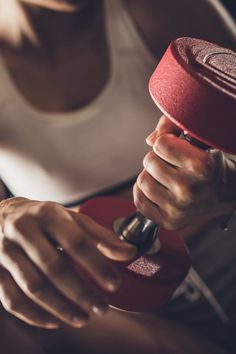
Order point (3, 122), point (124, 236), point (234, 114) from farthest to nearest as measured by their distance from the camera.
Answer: point (3, 122)
point (124, 236)
point (234, 114)

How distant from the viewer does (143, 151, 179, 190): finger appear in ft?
1.85

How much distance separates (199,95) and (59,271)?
10.5 inches

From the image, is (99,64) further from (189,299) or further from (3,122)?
(189,299)

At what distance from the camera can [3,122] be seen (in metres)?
0.98

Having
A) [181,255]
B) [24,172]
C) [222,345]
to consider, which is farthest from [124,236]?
[222,345]

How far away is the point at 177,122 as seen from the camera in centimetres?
49

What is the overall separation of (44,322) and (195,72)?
366mm

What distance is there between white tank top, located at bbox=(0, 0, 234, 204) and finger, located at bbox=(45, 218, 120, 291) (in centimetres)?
55

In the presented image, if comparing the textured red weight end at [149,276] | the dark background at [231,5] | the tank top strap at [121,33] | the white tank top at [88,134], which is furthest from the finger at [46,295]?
the dark background at [231,5]

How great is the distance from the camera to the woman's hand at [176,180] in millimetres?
551

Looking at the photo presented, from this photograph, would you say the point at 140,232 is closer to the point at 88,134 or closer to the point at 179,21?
the point at 88,134

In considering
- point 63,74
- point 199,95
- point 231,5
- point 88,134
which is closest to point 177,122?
point 199,95

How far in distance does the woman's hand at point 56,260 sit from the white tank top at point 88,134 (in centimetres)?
50

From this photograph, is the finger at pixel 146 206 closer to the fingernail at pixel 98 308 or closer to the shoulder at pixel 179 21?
the fingernail at pixel 98 308
